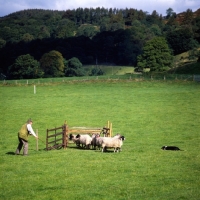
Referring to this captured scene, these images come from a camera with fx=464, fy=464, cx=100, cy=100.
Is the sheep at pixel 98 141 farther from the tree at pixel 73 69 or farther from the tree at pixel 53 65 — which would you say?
the tree at pixel 73 69

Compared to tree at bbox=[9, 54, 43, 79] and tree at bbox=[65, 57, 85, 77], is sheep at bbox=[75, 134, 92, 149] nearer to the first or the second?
tree at bbox=[9, 54, 43, 79]

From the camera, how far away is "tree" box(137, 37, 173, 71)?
13975 cm

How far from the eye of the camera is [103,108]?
190 feet

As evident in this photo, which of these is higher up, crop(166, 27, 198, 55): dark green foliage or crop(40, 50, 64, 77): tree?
crop(166, 27, 198, 55): dark green foliage

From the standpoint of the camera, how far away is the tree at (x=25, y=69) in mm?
138750

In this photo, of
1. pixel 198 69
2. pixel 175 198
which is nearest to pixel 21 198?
pixel 175 198

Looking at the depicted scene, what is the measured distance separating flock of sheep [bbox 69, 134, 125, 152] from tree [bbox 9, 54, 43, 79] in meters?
109

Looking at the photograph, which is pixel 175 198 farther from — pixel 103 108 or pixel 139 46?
pixel 139 46

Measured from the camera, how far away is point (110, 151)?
28750mm

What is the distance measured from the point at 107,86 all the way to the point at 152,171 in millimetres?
62380

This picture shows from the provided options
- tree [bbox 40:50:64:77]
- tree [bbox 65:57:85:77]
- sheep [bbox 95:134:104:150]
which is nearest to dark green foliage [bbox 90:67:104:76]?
tree [bbox 65:57:85:77]

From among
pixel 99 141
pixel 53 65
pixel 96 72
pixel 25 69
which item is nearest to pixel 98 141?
pixel 99 141

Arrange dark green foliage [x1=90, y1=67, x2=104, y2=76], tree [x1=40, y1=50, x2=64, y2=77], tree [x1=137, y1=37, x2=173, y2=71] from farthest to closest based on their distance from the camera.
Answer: dark green foliage [x1=90, y1=67, x2=104, y2=76], tree [x1=40, y1=50, x2=64, y2=77], tree [x1=137, y1=37, x2=173, y2=71]

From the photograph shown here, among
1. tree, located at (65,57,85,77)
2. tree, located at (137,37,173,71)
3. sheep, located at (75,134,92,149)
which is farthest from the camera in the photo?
tree, located at (65,57,85,77)
